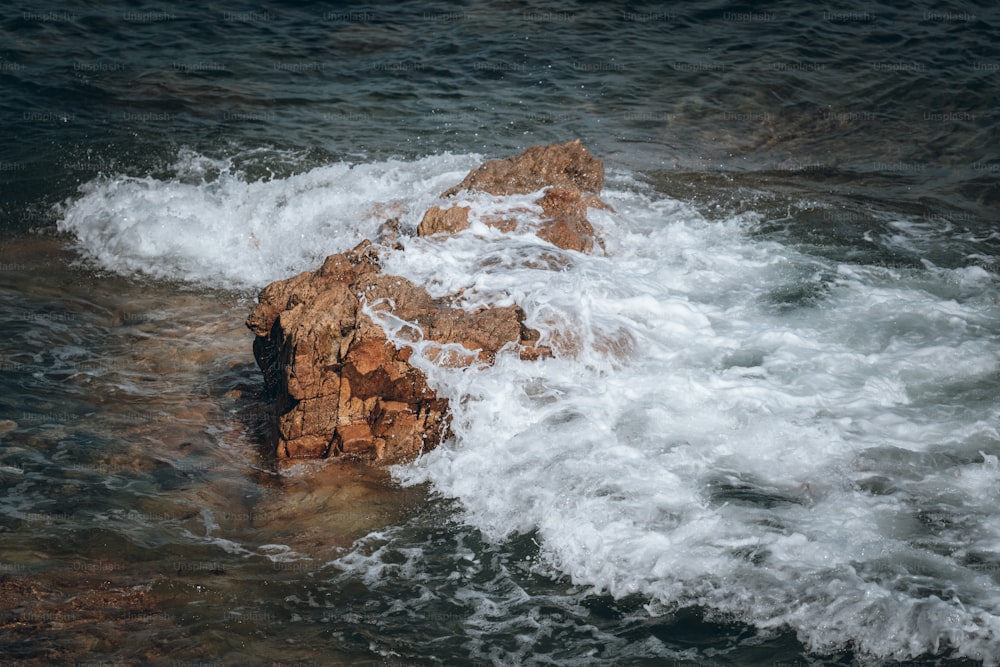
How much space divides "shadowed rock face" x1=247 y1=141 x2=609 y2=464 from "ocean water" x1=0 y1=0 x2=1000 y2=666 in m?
0.17

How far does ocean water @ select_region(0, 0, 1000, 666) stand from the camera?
364 cm

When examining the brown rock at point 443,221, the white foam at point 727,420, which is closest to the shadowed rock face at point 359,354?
the white foam at point 727,420

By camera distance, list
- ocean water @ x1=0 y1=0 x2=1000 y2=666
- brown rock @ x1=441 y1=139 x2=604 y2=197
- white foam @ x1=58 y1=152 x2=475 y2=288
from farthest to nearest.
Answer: white foam @ x1=58 y1=152 x2=475 y2=288, brown rock @ x1=441 y1=139 x2=604 y2=197, ocean water @ x1=0 y1=0 x2=1000 y2=666

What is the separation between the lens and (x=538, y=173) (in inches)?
271

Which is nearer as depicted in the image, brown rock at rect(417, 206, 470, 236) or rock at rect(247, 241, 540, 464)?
rock at rect(247, 241, 540, 464)

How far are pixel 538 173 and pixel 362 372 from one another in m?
2.61

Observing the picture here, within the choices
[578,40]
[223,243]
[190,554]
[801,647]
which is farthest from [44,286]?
[578,40]

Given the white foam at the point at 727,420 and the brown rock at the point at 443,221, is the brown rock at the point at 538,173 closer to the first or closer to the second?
the white foam at the point at 727,420

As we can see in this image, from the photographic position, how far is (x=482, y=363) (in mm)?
5062

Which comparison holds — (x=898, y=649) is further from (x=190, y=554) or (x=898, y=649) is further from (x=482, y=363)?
(x=190, y=554)

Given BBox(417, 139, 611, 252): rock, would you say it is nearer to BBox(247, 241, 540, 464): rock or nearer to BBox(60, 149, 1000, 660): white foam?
BBox(60, 149, 1000, 660): white foam

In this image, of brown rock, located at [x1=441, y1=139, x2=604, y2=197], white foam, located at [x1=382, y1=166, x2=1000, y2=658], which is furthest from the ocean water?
brown rock, located at [x1=441, y1=139, x2=604, y2=197]

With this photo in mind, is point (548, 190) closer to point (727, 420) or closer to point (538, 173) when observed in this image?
point (538, 173)

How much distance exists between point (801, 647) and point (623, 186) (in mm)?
5809
